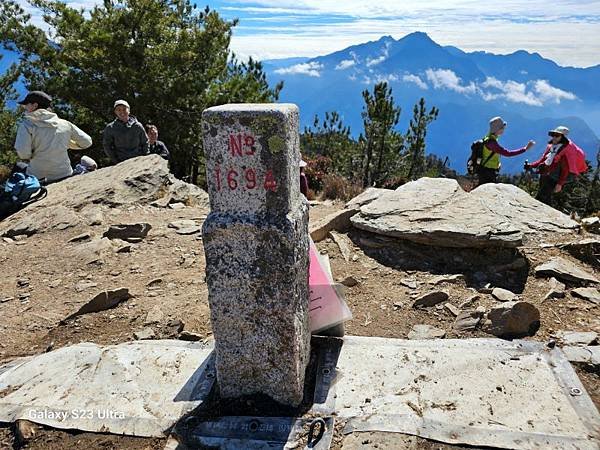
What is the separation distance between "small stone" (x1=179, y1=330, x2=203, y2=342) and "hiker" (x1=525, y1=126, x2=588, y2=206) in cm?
607

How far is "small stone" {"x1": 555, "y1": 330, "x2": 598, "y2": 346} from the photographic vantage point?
3705 mm

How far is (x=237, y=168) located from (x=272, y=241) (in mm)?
436

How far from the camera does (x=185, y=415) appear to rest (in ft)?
9.66

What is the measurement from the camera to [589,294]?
4.63 m

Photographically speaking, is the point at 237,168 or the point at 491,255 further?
the point at 491,255

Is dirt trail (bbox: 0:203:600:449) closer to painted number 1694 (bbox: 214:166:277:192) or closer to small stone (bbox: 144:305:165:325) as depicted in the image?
small stone (bbox: 144:305:165:325)

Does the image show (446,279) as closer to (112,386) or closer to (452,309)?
(452,309)

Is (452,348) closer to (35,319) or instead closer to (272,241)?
(272,241)

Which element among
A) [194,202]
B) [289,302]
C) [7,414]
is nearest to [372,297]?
[289,302]

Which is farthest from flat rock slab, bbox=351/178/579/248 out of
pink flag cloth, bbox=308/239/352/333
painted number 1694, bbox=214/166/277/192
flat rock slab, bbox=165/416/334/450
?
painted number 1694, bbox=214/166/277/192

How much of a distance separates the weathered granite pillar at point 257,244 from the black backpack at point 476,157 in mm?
5957

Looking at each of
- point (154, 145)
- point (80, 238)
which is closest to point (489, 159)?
point (154, 145)

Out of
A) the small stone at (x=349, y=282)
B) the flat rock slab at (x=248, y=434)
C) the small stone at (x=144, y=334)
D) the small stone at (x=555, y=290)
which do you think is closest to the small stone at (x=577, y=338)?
the small stone at (x=555, y=290)

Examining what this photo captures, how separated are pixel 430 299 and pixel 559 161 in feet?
13.7
